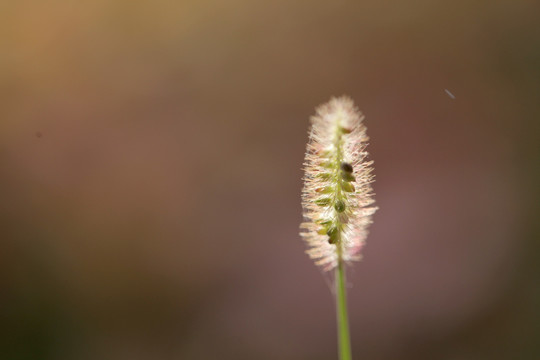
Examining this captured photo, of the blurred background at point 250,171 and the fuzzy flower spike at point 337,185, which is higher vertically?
the blurred background at point 250,171

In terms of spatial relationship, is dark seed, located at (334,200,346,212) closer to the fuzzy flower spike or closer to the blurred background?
the fuzzy flower spike

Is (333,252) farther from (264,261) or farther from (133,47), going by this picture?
(133,47)

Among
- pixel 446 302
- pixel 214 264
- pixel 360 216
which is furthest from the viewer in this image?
pixel 214 264

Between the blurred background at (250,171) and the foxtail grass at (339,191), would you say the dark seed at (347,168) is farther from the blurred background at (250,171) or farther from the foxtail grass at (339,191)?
the blurred background at (250,171)

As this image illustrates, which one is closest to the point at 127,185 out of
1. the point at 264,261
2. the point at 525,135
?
the point at 264,261

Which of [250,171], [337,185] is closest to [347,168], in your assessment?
[337,185]

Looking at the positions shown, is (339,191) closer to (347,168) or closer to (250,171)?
(347,168)

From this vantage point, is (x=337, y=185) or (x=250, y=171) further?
(x=250, y=171)

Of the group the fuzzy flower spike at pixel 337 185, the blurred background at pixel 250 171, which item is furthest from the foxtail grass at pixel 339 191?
the blurred background at pixel 250 171
